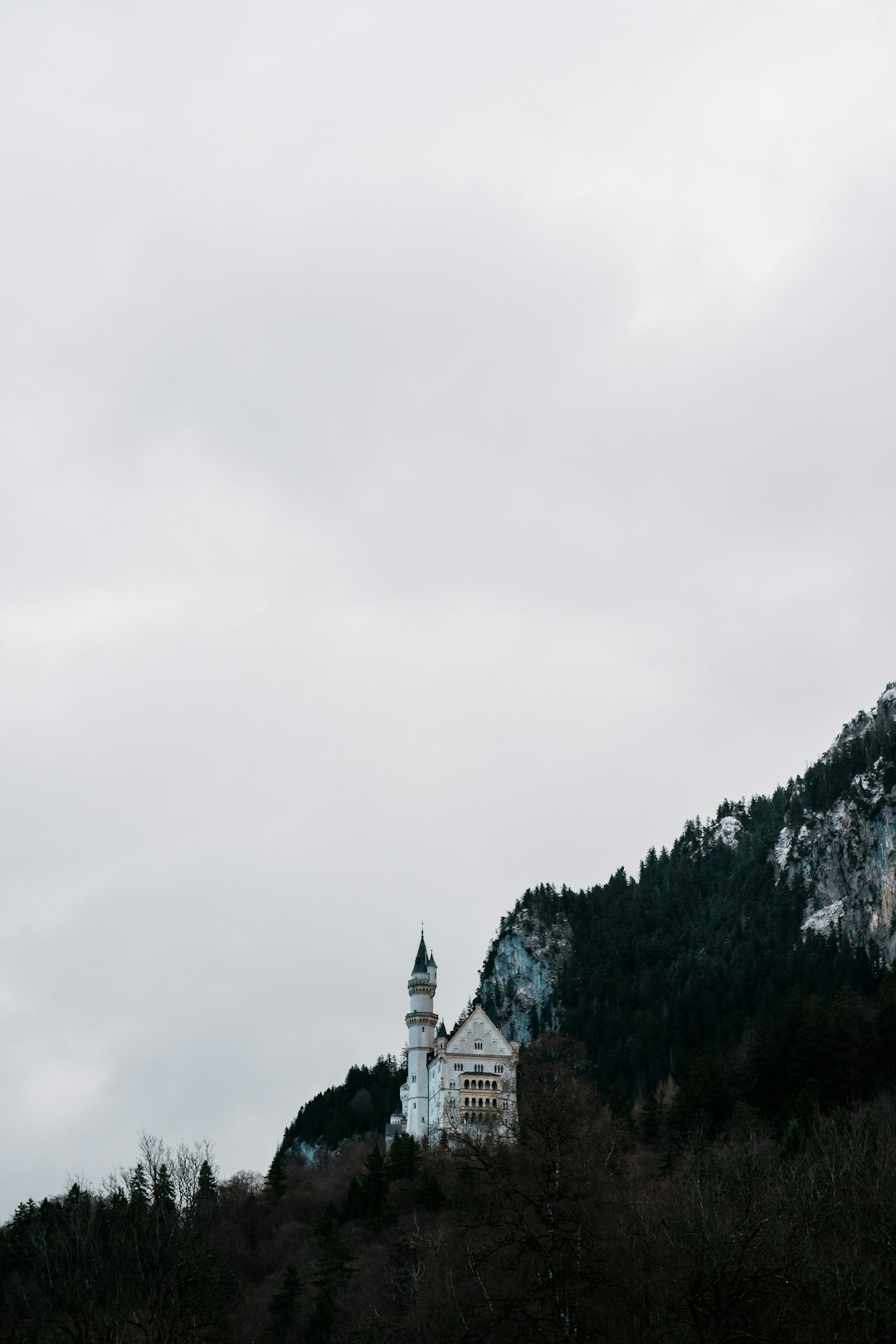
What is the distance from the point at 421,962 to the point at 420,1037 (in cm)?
770

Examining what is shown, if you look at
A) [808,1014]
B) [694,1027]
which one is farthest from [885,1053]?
[694,1027]

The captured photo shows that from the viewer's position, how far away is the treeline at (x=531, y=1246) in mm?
38469

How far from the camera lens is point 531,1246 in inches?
1448

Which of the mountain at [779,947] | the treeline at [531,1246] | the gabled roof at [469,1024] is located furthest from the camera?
the mountain at [779,947]

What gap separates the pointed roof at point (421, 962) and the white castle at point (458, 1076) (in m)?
5.00

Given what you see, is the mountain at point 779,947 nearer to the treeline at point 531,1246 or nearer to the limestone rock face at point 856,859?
the limestone rock face at point 856,859

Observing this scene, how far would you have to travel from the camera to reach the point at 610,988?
18838cm

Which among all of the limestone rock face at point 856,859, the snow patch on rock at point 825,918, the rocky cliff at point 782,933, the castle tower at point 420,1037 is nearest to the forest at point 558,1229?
the castle tower at point 420,1037

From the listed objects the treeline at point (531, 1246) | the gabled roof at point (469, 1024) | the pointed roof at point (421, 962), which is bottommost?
the treeline at point (531, 1246)

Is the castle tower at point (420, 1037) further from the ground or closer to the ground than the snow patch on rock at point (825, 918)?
closer to the ground

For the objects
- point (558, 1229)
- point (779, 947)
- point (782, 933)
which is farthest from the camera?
point (782, 933)

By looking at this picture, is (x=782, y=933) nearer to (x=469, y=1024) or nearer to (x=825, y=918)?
(x=825, y=918)

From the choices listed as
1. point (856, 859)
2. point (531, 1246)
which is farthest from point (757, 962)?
point (531, 1246)

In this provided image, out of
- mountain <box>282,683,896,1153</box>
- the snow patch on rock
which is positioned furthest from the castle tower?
the snow patch on rock
